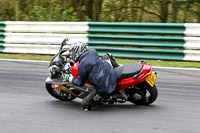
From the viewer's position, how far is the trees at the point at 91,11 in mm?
13344

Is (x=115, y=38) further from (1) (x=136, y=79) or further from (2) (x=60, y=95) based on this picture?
(1) (x=136, y=79)

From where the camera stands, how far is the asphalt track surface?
5.09 metres

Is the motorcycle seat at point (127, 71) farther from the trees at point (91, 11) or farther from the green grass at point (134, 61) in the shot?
the trees at point (91, 11)

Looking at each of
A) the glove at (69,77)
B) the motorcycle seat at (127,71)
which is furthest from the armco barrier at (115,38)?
the glove at (69,77)

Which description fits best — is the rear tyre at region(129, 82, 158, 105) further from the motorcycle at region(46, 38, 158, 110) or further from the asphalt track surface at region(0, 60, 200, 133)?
the asphalt track surface at region(0, 60, 200, 133)

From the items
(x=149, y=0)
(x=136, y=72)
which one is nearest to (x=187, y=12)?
(x=149, y=0)

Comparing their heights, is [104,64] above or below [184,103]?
above

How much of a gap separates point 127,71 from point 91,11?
8.80m

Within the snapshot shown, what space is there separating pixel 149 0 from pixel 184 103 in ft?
25.4

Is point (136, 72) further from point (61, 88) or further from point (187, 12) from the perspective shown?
point (187, 12)

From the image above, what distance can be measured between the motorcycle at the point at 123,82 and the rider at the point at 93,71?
0.18 meters

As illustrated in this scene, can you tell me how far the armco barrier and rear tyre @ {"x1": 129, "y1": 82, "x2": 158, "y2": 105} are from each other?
13.8ft

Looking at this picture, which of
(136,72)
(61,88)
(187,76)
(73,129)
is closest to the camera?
(73,129)

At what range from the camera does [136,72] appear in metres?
5.76
